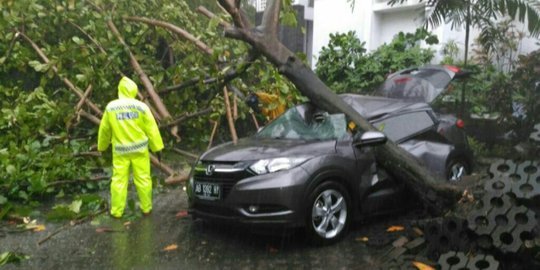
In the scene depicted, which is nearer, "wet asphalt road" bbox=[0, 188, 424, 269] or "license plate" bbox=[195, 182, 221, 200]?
"wet asphalt road" bbox=[0, 188, 424, 269]

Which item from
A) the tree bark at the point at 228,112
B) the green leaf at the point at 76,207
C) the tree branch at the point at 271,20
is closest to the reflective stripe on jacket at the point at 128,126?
the green leaf at the point at 76,207

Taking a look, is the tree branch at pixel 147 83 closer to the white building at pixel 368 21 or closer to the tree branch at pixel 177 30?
the tree branch at pixel 177 30

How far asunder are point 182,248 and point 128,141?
1.64m

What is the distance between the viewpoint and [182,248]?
507 centimetres

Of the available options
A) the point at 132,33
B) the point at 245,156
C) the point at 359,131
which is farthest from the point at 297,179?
the point at 132,33

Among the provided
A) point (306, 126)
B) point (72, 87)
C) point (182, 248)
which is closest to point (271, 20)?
point (306, 126)

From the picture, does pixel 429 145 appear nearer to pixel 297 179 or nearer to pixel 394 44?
pixel 297 179

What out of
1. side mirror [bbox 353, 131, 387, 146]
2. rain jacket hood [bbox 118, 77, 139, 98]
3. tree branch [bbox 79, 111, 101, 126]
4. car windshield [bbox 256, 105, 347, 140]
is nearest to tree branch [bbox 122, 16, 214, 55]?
tree branch [bbox 79, 111, 101, 126]

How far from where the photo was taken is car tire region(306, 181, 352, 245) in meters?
4.76

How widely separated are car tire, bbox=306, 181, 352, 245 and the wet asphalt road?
0.41ft

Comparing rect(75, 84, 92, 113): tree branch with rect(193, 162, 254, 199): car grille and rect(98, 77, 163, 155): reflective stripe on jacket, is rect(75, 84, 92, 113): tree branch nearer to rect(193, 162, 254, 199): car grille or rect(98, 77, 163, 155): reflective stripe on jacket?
rect(98, 77, 163, 155): reflective stripe on jacket

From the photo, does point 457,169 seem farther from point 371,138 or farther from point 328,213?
point 328,213

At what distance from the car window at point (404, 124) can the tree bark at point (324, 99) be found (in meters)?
0.46

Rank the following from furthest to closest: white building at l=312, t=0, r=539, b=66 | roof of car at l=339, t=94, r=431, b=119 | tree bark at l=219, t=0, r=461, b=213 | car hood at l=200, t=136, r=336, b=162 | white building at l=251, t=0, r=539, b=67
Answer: white building at l=312, t=0, r=539, b=66
white building at l=251, t=0, r=539, b=67
roof of car at l=339, t=94, r=431, b=119
tree bark at l=219, t=0, r=461, b=213
car hood at l=200, t=136, r=336, b=162
